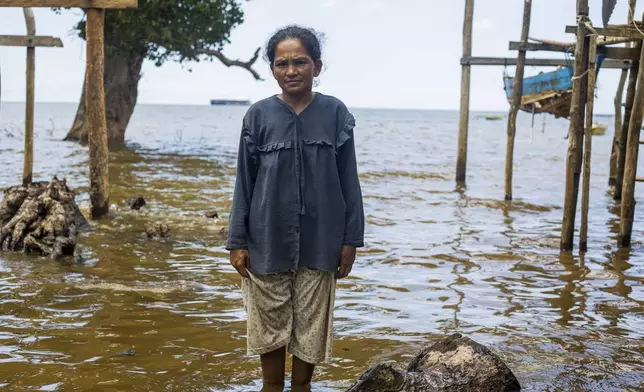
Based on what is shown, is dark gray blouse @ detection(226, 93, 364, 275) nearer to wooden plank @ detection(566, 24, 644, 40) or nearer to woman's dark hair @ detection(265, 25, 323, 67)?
woman's dark hair @ detection(265, 25, 323, 67)

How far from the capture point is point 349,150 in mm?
4059

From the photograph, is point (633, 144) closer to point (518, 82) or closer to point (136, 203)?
point (518, 82)

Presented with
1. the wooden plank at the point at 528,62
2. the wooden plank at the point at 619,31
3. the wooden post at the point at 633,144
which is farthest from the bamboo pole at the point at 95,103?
the wooden plank at the point at 528,62

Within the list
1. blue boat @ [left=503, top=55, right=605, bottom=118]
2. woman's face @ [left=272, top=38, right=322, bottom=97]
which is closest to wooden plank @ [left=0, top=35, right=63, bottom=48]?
woman's face @ [left=272, top=38, right=322, bottom=97]

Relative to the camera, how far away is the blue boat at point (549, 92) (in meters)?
16.6

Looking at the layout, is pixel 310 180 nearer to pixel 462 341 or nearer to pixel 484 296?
pixel 462 341

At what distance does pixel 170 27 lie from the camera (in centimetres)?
2025

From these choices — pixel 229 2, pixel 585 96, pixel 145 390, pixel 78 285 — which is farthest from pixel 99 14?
pixel 229 2

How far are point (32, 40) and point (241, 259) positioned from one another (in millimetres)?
8925

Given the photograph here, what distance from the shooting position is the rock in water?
3871mm

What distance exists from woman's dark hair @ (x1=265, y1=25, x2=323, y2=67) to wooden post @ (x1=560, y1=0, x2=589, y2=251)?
16.4ft

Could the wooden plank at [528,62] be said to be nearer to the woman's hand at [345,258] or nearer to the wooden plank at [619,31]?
the wooden plank at [619,31]

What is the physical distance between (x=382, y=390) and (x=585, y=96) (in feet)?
19.0

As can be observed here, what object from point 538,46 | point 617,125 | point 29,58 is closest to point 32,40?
point 29,58
